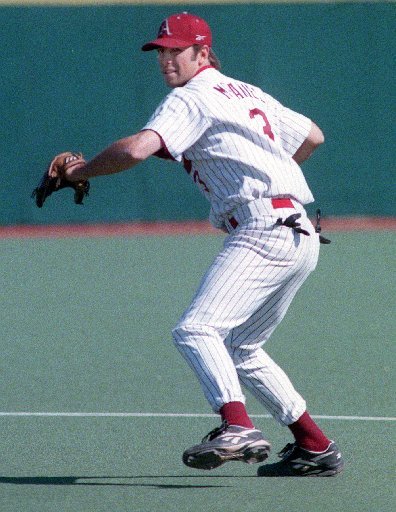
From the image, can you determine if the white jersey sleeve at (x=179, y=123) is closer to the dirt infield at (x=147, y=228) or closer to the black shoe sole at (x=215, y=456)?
the black shoe sole at (x=215, y=456)

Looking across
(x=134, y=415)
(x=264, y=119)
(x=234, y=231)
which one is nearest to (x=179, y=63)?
(x=264, y=119)

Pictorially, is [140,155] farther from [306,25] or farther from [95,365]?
[306,25]

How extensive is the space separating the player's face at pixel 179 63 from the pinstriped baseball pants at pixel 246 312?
720 millimetres

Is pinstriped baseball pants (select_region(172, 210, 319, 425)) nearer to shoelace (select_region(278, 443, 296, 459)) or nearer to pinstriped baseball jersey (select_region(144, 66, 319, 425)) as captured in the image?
pinstriped baseball jersey (select_region(144, 66, 319, 425))

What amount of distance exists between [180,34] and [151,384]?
289cm

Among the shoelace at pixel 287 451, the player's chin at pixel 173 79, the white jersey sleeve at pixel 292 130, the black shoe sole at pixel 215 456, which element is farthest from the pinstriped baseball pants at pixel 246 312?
the player's chin at pixel 173 79

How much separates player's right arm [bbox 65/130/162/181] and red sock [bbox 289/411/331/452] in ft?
4.76

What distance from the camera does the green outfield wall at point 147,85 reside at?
17.1 metres

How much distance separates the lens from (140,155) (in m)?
5.75

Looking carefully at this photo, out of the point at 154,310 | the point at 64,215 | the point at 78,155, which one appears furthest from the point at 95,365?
the point at 64,215

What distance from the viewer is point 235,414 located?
232 inches

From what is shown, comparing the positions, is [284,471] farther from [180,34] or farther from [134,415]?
[180,34]

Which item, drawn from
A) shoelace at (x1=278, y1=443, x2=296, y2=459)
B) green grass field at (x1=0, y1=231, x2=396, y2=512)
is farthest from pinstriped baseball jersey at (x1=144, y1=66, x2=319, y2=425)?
green grass field at (x1=0, y1=231, x2=396, y2=512)

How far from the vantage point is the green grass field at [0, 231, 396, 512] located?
5.95m
